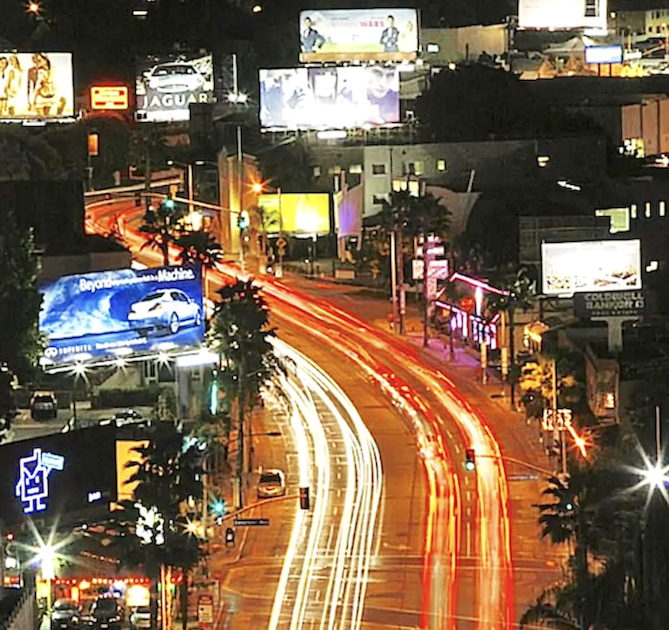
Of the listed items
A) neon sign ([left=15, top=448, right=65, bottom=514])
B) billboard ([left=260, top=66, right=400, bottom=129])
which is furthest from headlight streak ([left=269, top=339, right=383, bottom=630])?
billboard ([left=260, top=66, right=400, bottom=129])

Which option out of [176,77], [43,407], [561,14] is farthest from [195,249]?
[561,14]

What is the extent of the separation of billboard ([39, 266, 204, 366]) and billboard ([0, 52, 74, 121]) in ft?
91.8

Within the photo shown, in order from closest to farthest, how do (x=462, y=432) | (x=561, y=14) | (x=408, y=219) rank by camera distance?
(x=462, y=432) → (x=408, y=219) → (x=561, y=14)

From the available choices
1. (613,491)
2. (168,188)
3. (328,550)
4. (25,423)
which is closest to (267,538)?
(328,550)

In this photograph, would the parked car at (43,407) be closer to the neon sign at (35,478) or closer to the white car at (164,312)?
the white car at (164,312)

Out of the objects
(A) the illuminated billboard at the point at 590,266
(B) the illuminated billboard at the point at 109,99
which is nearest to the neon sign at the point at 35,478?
(A) the illuminated billboard at the point at 590,266

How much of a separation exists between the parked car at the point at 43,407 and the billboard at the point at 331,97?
42.7 meters

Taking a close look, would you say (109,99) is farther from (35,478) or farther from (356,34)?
(35,478)

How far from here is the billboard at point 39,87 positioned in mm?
87250

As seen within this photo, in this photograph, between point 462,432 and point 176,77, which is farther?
point 176,77

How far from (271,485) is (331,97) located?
42116 mm

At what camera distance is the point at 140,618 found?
44688mm

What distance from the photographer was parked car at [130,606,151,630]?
44312 mm

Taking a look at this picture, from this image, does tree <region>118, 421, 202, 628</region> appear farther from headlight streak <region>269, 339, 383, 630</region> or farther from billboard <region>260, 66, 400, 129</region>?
billboard <region>260, 66, 400, 129</region>
